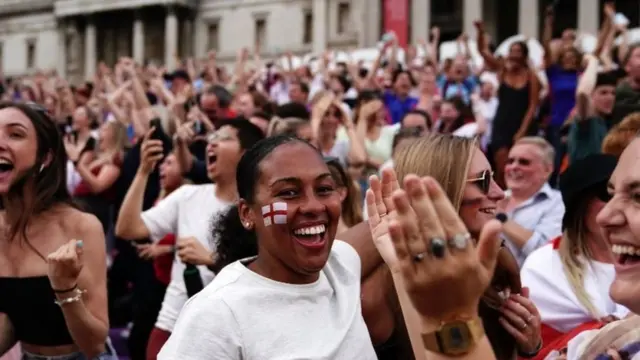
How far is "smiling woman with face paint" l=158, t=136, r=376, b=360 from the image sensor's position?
2500 millimetres

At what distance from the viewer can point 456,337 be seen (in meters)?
1.78

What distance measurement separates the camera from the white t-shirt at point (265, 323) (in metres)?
2.47

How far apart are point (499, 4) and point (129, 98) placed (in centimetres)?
3493

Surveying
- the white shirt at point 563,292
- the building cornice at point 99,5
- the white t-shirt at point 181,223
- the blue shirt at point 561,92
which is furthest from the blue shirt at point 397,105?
the building cornice at point 99,5

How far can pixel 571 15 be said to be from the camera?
4172 centimetres

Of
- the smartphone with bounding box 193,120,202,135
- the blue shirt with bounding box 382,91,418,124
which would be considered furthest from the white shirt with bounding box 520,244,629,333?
the blue shirt with bounding box 382,91,418,124

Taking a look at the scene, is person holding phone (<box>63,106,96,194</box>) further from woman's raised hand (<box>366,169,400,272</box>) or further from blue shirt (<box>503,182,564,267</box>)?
woman's raised hand (<box>366,169,400,272</box>)

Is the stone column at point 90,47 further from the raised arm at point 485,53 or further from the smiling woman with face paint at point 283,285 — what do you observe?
the smiling woman with face paint at point 283,285

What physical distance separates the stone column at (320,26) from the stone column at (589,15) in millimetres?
15085

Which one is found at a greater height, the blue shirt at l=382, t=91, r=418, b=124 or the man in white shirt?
the blue shirt at l=382, t=91, r=418, b=124

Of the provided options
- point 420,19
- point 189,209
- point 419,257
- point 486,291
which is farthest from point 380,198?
point 420,19

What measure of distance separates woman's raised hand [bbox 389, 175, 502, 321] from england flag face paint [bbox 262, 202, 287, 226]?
1.03 m

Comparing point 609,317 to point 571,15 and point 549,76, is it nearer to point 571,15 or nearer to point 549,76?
point 549,76

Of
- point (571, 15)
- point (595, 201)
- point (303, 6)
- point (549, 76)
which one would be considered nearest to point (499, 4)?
point (571, 15)
